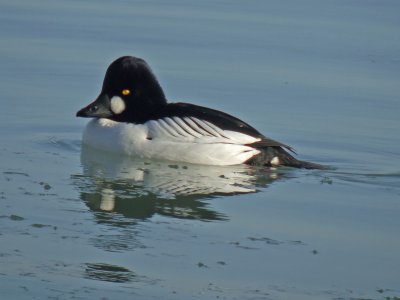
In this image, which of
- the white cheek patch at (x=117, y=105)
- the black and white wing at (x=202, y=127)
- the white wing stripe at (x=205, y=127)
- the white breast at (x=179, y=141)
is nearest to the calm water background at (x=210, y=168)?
the white breast at (x=179, y=141)

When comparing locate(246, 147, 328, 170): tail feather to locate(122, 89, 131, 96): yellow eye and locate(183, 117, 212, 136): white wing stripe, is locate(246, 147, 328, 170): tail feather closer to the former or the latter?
locate(183, 117, 212, 136): white wing stripe

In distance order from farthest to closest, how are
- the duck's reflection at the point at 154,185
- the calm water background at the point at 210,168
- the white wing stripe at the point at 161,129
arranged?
1. the white wing stripe at the point at 161,129
2. the duck's reflection at the point at 154,185
3. the calm water background at the point at 210,168

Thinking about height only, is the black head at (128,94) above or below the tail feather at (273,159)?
above

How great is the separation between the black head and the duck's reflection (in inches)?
19.9

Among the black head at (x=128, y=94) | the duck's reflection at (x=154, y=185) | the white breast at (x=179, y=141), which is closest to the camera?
the duck's reflection at (x=154, y=185)

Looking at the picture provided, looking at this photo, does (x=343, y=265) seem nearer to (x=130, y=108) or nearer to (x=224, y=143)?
(x=224, y=143)

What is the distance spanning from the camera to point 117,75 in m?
12.0

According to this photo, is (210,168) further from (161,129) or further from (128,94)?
(128,94)

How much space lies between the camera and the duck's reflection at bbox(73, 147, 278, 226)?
9.39m

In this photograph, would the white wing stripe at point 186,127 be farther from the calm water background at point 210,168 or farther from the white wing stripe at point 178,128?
the calm water background at point 210,168

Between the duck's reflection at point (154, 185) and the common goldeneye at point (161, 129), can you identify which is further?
the common goldeneye at point (161, 129)

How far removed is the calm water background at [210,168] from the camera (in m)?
7.86

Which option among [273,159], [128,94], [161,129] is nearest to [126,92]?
[128,94]

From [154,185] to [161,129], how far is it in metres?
1.44
